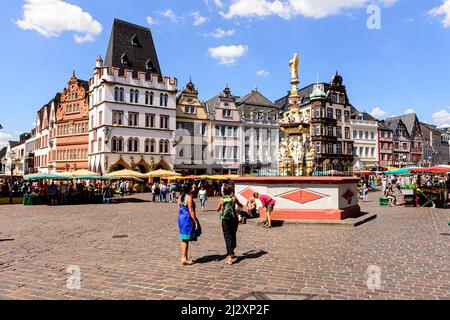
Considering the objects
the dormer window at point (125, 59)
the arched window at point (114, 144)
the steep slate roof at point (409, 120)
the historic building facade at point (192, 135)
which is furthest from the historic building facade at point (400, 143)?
the arched window at point (114, 144)

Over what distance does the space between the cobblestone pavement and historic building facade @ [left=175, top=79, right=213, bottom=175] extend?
34.8 m

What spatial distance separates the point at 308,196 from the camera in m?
13.2

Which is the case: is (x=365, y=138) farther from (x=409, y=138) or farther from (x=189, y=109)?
(x=189, y=109)

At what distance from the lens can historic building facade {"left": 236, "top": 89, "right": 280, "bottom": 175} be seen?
167ft

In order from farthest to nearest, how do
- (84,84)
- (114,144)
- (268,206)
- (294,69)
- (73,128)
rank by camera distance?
(84,84) → (73,128) → (114,144) → (294,69) → (268,206)

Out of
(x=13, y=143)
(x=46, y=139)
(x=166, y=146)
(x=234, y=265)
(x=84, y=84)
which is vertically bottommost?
(x=234, y=265)

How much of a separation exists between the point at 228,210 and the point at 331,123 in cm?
5476

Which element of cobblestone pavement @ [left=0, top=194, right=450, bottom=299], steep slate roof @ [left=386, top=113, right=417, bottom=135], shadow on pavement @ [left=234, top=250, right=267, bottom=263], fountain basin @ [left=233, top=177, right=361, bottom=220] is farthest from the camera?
steep slate roof @ [left=386, top=113, right=417, bottom=135]

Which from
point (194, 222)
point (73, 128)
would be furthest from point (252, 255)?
point (73, 128)

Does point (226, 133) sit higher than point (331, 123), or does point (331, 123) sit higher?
point (331, 123)

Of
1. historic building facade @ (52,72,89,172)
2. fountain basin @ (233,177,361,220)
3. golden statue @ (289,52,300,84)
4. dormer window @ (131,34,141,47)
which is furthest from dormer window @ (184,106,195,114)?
fountain basin @ (233,177,361,220)

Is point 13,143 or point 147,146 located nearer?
point 147,146

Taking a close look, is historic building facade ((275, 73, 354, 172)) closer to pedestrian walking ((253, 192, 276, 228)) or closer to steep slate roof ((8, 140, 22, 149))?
pedestrian walking ((253, 192, 276, 228))
